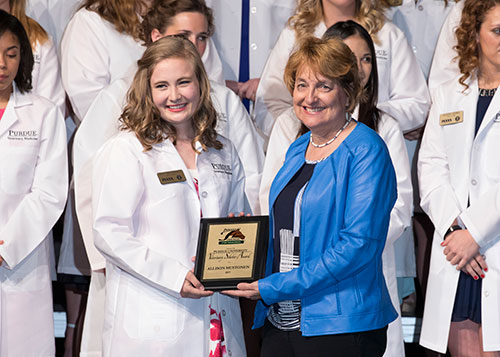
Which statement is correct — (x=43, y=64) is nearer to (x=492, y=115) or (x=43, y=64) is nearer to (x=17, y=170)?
(x=17, y=170)

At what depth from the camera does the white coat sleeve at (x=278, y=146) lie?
11.7 ft

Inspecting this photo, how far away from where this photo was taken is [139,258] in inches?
108

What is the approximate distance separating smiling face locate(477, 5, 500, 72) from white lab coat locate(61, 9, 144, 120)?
1749 millimetres

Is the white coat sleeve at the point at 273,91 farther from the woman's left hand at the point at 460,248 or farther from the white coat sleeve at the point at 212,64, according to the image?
the woman's left hand at the point at 460,248

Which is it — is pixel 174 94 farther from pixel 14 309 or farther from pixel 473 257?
pixel 473 257

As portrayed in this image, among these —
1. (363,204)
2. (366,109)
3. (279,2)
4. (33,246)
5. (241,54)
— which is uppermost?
(279,2)

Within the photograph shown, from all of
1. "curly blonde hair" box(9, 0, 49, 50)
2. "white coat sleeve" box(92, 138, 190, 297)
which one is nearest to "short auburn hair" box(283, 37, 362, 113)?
"white coat sleeve" box(92, 138, 190, 297)

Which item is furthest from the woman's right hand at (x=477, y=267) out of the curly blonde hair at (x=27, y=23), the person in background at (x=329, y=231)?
the curly blonde hair at (x=27, y=23)

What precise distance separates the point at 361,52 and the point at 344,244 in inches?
54.3

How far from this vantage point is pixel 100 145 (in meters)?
3.64

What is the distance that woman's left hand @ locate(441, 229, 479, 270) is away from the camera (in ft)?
11.5

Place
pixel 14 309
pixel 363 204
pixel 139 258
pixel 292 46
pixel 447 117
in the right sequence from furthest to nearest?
pixel 292 46 < pixel 447 117 < pixel 14 309 < pixel 139 258 < pixel 363 204

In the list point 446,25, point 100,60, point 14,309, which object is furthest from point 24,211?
point 446,25

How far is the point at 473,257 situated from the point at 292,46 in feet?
4.95
